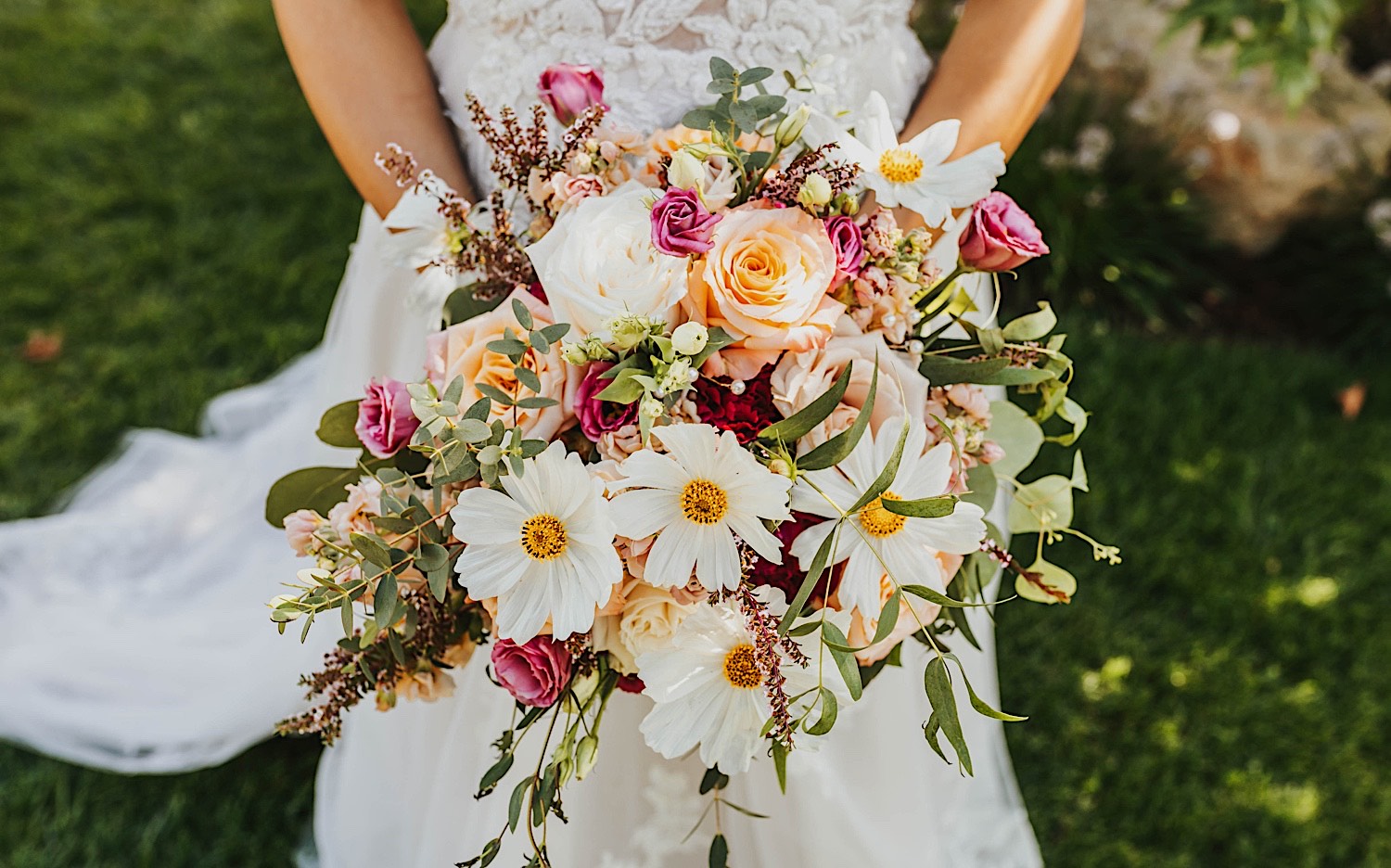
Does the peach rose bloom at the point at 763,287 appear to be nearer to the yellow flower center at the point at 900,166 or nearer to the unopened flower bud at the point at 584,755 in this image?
the yellow flower center at the point at 900,166

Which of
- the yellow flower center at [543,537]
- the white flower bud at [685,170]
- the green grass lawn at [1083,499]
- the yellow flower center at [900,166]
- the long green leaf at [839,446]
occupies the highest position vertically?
the white flower bud at [685,170]

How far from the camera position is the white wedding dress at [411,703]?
1452 millimetres

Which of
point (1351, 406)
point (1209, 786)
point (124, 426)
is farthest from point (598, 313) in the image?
point (1351, 406)

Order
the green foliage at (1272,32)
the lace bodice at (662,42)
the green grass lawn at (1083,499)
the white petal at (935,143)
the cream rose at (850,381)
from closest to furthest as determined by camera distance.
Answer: the cream rose at (850,381)
the white petal at (935,143)
the lace bodice at (662,42)
the green grass lawn at (1083,499)
the green foliage at (1272,32)

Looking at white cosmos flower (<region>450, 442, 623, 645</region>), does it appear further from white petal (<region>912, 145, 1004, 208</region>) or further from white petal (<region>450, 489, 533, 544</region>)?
white petal (<region>912, 145, 1004, 208</region>)

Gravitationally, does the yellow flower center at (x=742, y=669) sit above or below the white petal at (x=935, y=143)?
below

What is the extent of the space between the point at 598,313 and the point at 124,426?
7.64 ft

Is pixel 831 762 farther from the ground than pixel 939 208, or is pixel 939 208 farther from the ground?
pixel 939 208

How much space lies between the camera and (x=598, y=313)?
3.16ft

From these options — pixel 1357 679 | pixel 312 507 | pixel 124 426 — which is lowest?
pixel 1357 679

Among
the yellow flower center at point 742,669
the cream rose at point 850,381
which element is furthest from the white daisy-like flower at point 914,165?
Result: the yellow flower center at point 742,669

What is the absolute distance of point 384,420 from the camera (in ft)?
3.48

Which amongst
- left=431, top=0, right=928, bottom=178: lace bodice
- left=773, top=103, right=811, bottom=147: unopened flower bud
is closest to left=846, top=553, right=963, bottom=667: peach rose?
left=773, top=103, right=811, bottom=147: unopened flower bud

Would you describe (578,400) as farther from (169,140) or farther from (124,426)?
(169,140)
